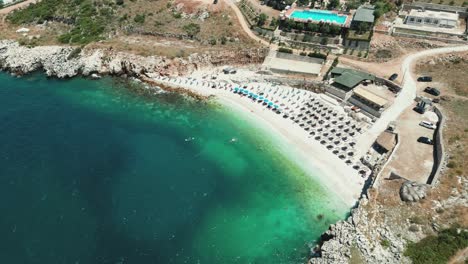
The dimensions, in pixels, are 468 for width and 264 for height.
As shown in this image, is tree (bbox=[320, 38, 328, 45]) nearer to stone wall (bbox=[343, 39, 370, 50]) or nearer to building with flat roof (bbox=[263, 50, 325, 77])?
stone wall (bbox=[343, 39, 370, 50])

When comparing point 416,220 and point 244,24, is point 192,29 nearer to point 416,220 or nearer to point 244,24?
point 244,24

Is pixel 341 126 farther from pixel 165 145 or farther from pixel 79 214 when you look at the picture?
pixel 79 214

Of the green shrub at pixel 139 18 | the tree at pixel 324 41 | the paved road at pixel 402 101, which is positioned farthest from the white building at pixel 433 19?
the green shrub at pixel 139 18

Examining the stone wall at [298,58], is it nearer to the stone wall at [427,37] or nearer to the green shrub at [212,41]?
the green shrub at [212,41]

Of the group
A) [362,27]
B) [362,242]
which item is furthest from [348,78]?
[362,242]

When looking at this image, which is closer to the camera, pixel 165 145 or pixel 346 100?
pixel 165 145

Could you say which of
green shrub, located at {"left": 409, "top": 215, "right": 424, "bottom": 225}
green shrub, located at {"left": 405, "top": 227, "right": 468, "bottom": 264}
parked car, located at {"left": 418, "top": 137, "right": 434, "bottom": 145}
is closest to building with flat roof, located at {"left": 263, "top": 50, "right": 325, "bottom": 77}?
parked car, located at {"left": 418, "top": 137, "right": 434, "bottom": 145}

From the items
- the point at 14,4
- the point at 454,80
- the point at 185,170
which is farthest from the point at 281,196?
the point at 14,4
